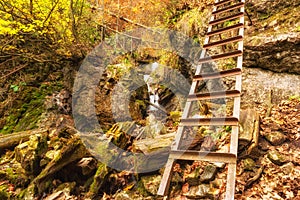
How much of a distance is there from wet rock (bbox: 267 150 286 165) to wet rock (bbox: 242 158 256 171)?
31 centimetres

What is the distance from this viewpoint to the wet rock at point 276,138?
163 inches

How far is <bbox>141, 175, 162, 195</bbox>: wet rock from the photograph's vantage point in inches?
168

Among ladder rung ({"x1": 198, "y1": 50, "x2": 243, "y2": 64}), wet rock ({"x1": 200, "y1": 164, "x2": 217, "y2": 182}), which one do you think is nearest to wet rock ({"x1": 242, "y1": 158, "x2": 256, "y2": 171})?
wet rock ({"x1": 200, "y1": 164, "x2": 217, "y2": 182})

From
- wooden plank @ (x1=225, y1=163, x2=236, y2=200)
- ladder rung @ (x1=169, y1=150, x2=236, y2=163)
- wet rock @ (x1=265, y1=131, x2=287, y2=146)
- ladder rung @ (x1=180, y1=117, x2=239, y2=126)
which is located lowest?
wooden plank @ (x1=225, y1=163, x2=236, y2=200)

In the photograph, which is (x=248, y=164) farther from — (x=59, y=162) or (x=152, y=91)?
(x=152, y=91)

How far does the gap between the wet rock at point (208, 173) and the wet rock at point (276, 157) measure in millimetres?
991

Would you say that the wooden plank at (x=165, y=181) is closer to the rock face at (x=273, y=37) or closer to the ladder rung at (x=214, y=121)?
the ladder rung at (x=214, y=121)

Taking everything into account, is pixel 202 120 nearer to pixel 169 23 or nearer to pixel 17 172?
pixel 17 172

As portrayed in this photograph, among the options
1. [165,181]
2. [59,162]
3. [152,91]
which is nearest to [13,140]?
[59,162]

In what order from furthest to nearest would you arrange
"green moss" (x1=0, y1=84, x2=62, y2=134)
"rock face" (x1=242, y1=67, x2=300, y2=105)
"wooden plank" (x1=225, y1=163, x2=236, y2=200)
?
1. "green moss" (x1=0, y1=84, x2=62, y2=134)
2. "rock face" (x1=242, y1=67, x2=300, y2=105)
3. "wooden plank" (x1=225, y1=163, x2=236, y2=200)

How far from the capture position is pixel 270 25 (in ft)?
19.6

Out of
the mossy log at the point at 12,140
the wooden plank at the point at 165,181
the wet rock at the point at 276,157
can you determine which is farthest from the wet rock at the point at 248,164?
the mossy log at the point at 12,140

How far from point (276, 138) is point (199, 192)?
5.93 feet

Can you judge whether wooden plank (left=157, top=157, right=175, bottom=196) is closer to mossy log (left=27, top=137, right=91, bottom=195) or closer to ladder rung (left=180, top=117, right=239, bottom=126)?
ladder rung (left=180, top=117, right=239, bottom=126)
